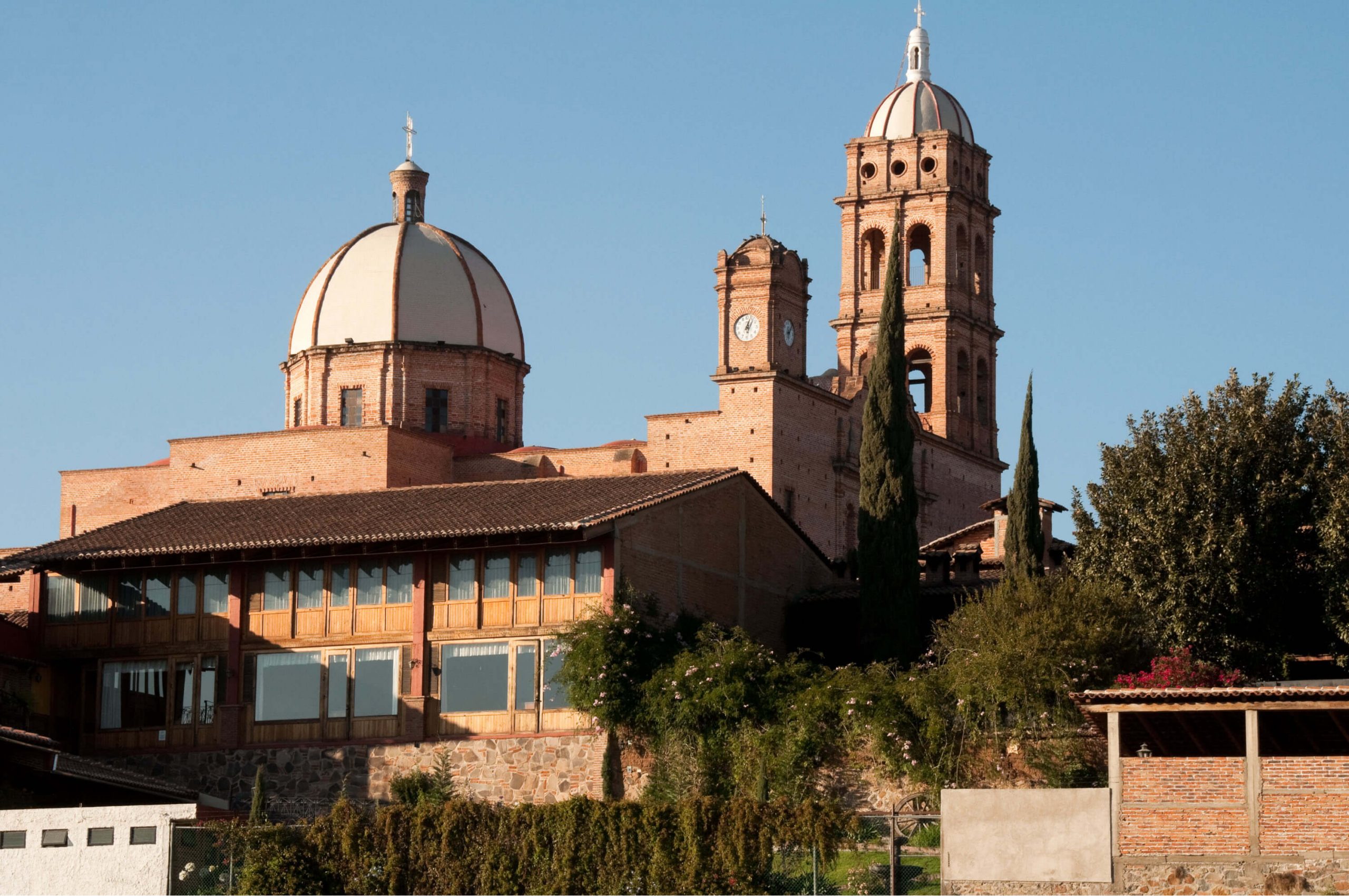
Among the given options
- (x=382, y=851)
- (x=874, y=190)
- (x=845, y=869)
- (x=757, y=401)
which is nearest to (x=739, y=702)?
(x=845, y=869)

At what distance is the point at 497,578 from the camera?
38.0 meters

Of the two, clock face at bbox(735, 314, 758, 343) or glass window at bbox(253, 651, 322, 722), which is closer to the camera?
glass window at bbox(253, 651, 322, 722)

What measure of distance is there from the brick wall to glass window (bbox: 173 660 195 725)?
58.0 ft

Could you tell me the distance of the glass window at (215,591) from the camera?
3953cm

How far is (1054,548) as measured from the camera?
46.1 meters

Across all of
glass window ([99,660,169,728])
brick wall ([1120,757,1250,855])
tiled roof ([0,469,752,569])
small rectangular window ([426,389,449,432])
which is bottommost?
brick wall ([1120,757,1250,855])

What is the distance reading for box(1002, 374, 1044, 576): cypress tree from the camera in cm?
4225

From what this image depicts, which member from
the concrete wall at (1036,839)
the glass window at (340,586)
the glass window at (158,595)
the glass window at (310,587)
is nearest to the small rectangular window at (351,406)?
the glass window at (158,595)

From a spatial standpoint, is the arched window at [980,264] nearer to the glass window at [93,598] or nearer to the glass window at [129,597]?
the glass window at [129,597]

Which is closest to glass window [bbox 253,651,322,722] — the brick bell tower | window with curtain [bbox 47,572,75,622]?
window with curtain [bbox 47,572,75,622]

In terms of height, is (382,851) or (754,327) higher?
(754,327)

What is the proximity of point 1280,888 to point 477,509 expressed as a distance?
16.6m

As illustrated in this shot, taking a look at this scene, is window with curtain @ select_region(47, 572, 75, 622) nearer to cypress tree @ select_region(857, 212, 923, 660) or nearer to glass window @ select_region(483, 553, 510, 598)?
glass window @ select_region(483, 553, 510, 598)

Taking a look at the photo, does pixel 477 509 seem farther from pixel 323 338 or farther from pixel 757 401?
pixel 323 338
